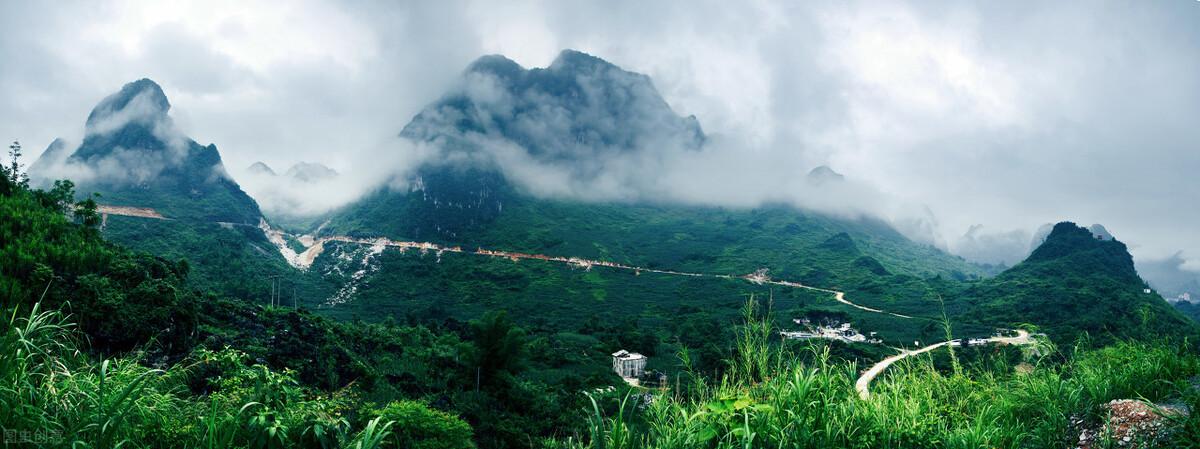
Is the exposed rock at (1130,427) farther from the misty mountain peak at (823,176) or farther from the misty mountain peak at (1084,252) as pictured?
the misty mountain peak at (823,176)

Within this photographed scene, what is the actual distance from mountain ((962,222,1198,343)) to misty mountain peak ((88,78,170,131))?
443 feet

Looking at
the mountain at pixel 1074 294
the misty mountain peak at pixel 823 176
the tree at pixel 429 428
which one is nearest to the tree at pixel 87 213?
the tree at pixel 429 428

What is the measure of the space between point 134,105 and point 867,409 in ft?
434

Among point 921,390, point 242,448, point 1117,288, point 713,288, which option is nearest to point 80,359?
point 242,448

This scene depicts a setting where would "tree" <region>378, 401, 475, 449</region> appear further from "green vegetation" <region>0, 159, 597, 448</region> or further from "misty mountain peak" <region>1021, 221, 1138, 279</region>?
"misty mountain peak" <region>1021, 221, 1138, 279</region>

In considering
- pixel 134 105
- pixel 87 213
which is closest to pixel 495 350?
pixel 87 213

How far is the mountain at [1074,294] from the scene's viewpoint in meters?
44.0

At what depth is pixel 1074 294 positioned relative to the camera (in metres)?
54.7

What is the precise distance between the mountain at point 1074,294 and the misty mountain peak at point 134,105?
443ft

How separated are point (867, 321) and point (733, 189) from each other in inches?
4272

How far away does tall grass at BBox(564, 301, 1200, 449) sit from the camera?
370 cm

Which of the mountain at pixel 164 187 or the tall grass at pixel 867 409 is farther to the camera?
the mountain at pixel 164 187

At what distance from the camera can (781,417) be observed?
391 centimetres

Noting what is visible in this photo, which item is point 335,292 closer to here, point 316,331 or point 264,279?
point 264,279
